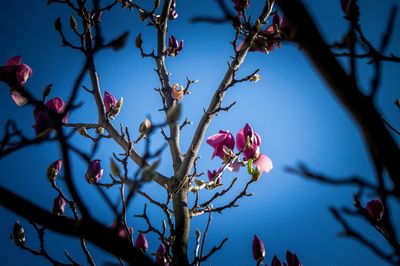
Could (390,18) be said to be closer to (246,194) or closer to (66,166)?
(66,166)

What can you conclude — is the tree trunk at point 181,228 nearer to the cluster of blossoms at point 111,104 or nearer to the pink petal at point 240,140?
the pink petal at point 240,140

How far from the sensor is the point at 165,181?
76.7 inches

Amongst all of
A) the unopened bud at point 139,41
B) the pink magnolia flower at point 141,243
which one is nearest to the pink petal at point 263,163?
the pink magnolia flower at point 141,243

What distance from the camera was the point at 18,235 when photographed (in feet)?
5.65

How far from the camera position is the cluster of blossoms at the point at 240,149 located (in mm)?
1985

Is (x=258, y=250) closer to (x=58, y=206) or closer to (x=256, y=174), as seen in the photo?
(x=256, y=174)

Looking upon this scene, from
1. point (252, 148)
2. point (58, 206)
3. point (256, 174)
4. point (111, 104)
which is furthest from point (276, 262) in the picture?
point (111, 104)

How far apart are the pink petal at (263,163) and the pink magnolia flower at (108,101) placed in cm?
104

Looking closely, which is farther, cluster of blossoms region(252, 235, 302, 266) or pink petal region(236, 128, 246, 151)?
pink petal region(236, 128, 246, 151)

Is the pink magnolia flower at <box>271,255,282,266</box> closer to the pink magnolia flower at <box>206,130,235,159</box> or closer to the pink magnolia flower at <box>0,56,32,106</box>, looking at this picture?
the pink magnolia flower at <box>206,130,235,159</box>

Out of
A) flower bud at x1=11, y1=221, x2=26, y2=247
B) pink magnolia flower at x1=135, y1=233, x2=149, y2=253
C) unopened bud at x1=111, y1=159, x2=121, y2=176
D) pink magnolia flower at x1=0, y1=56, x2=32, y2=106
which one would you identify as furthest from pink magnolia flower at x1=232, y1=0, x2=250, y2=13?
flower bud at x1=11, y1=221, x2=26, y2=247

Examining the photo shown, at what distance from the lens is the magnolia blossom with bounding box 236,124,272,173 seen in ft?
6.49

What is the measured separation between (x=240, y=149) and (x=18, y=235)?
1.43 metres

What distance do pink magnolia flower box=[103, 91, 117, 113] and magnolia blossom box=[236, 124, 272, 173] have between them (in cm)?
89
